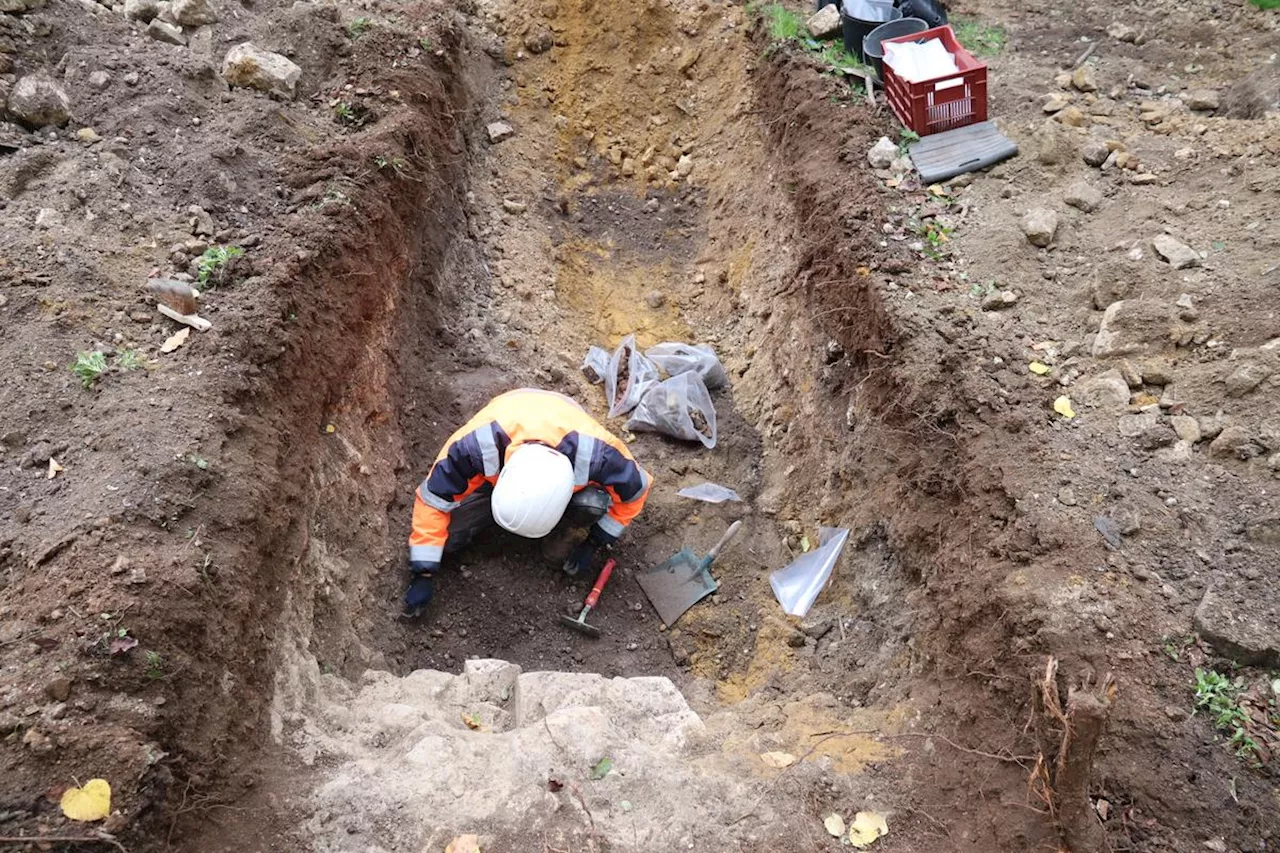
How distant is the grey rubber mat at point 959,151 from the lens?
14.5 feet

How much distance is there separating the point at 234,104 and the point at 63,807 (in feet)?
11.5

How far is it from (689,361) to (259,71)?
9.64 feet

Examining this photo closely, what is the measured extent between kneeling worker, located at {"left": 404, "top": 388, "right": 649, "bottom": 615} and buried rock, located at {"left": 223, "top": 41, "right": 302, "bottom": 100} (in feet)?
7.25

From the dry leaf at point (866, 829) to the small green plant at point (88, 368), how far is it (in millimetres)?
3228

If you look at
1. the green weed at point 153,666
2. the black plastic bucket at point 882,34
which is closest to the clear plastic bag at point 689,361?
the black plastic bucket at point 882,34

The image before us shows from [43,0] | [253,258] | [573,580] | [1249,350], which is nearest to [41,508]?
[253,258]

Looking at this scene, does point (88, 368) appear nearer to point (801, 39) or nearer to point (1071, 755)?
point (1071, 755)

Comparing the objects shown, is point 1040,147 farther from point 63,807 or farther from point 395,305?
point 63,807

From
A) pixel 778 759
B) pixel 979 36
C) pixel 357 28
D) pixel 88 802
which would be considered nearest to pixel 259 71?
pixel 357 28

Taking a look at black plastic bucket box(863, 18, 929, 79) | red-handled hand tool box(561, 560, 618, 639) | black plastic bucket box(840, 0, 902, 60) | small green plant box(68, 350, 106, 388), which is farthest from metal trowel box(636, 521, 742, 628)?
black plastic bucket box(840, 0, 902, 60)

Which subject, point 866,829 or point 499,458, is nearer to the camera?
point 866,829

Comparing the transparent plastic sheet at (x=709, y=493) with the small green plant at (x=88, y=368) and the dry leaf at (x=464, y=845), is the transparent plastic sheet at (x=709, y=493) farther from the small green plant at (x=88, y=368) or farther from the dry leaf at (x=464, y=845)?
the small green plant at (x=88, y=368)

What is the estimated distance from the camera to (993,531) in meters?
3.10

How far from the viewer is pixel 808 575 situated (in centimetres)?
400
